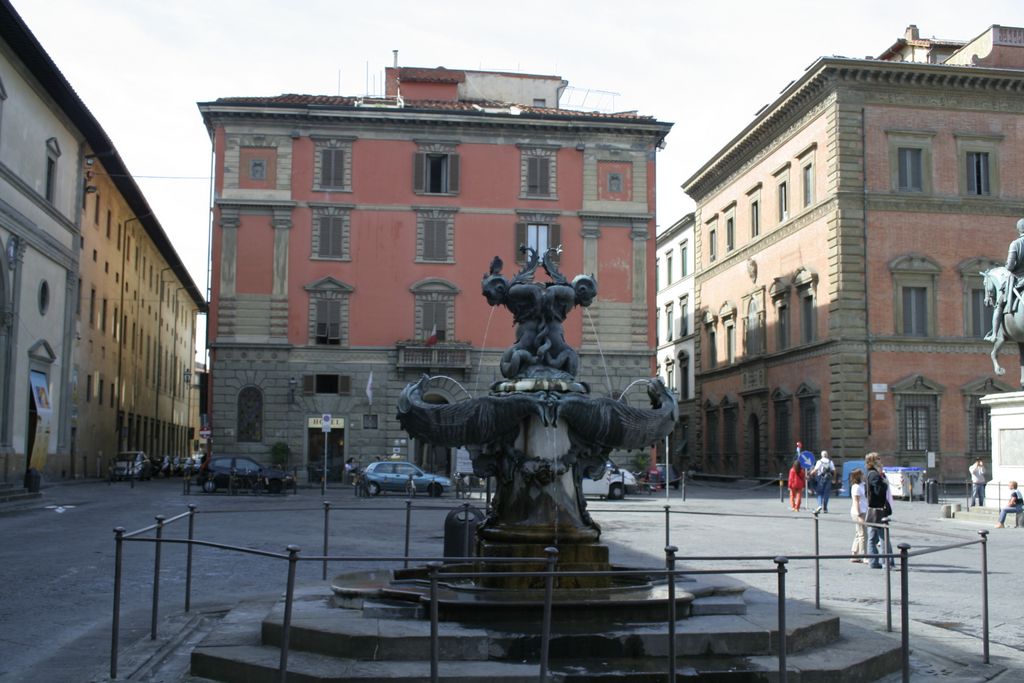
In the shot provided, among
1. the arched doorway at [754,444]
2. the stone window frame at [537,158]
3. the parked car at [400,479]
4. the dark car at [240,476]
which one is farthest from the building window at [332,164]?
the arched doorway at [754,444]

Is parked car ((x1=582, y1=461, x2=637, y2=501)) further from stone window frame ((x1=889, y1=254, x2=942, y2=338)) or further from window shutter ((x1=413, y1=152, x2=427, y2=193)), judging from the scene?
window shutter ((x1=413, y1=152, x2=427, y2=193))

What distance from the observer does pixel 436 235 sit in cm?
4512

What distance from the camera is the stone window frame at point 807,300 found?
43688 millimetres

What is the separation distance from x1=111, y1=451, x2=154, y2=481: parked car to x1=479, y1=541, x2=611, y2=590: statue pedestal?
38.3 meters

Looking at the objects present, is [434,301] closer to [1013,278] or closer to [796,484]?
[796,484]

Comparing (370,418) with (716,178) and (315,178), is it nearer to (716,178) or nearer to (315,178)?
(315,178)

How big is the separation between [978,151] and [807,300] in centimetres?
861

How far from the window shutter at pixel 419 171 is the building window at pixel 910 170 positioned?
1877 cm

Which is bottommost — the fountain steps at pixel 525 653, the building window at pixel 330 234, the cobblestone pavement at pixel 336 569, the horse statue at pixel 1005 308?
the cobblestone pavement at pixel 336 569

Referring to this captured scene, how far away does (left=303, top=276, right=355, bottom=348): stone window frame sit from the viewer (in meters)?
43.8

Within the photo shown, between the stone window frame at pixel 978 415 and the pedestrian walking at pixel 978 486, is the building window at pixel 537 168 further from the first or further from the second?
the pedestrian walking at pixel 978 486

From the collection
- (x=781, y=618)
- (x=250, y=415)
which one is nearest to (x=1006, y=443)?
(x=781, y=618)

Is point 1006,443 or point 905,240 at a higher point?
point 905,240

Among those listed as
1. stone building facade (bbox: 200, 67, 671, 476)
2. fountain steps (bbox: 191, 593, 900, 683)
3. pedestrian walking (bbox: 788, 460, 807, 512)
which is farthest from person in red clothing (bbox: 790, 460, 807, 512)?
fountain steps (bbox: 191, 593, 900, 683)
